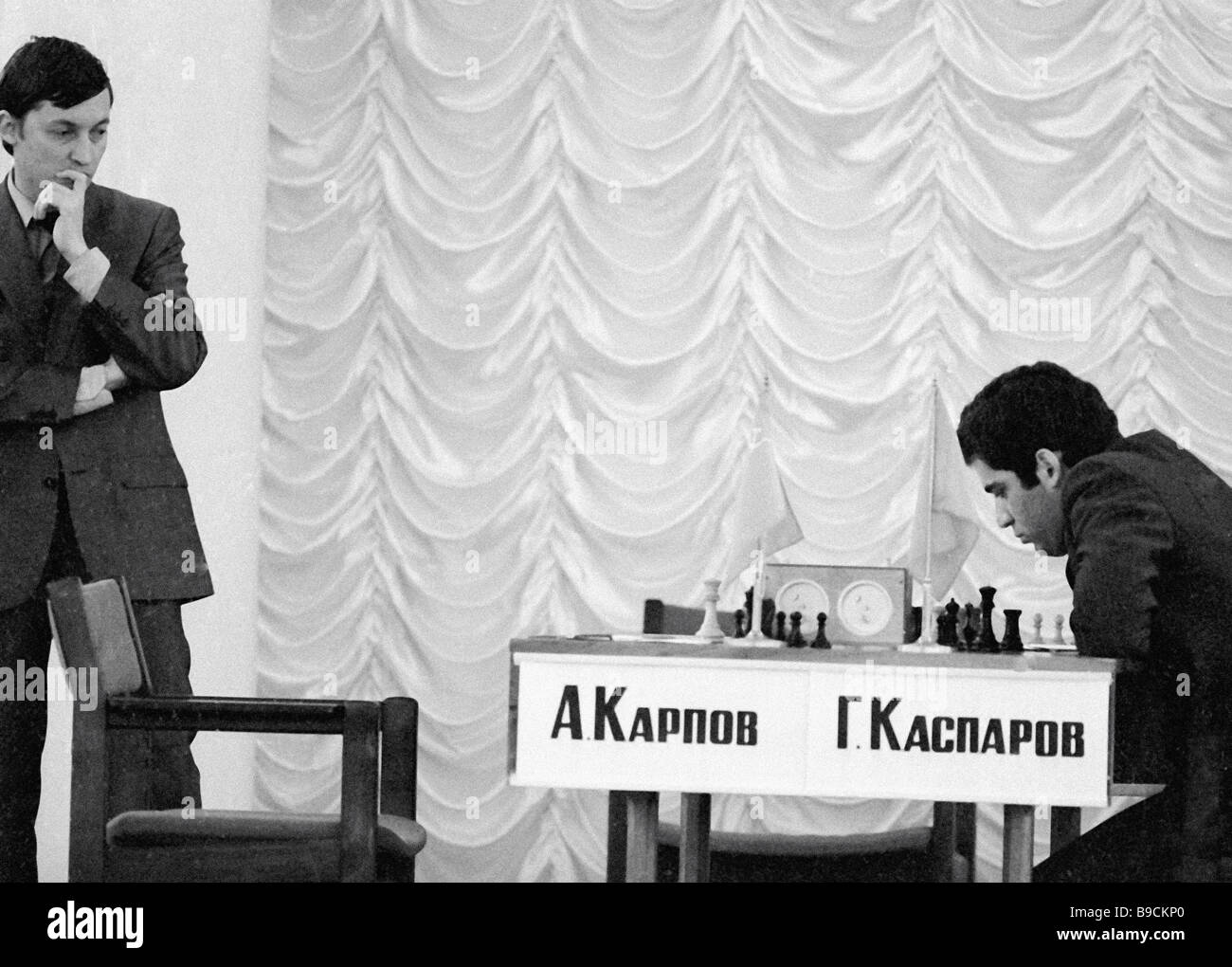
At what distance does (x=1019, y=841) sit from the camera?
7.73ft

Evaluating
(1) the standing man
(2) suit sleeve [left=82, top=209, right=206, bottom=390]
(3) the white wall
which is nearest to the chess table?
(1) the standing man

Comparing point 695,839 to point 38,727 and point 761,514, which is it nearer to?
point 761,514

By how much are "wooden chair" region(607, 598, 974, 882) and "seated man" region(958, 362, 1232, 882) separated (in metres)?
0.61

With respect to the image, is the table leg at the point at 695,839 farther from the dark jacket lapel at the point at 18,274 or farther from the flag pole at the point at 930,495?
the dark jacket lapel at the point at 18,274

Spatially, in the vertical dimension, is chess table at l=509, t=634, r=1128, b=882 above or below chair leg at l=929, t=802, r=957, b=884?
above

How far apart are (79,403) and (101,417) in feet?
0.18

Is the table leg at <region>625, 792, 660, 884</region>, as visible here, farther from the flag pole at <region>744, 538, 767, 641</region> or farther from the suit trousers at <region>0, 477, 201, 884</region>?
the suit trousers at <region>0, 477, 201, 884</region>

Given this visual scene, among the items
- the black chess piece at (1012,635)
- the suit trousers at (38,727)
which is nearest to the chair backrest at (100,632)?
the suit trousers at (38,727)

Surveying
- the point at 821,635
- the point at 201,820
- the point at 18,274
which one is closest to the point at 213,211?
the point at 18,274

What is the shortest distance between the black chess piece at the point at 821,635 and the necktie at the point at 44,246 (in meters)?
1.52

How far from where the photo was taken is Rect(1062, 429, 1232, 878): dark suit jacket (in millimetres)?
2189

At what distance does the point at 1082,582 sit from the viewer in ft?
7.39

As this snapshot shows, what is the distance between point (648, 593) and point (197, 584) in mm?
1612
